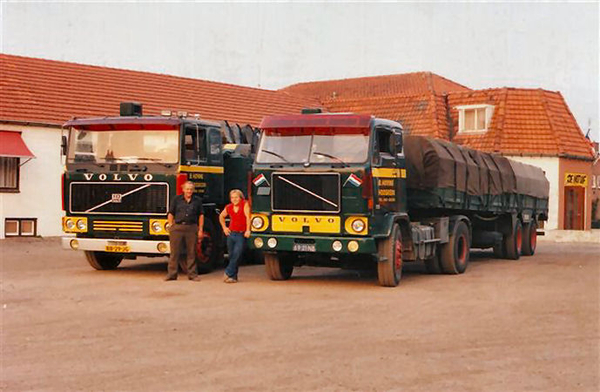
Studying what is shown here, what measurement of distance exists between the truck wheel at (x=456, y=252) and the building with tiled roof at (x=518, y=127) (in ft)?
76.6

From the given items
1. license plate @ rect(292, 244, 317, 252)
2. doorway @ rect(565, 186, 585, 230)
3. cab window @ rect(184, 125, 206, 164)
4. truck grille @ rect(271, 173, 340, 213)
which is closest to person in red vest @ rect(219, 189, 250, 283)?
truck grille @ rect(271, 173, 340, 213)

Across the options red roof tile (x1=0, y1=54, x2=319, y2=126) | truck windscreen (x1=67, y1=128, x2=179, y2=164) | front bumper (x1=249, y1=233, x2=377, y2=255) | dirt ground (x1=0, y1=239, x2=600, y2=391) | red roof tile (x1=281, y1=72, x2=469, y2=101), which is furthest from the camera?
red roof tile (x1=281, y1=72, x2=469, y2=101)

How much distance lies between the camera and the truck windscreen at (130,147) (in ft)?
56.2

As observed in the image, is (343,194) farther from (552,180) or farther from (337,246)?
(552,180)

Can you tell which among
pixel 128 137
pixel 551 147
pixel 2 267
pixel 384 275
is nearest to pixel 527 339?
pixel 384 275

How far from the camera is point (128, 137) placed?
A: 1722 centimetres

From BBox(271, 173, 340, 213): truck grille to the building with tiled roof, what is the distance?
2778cm

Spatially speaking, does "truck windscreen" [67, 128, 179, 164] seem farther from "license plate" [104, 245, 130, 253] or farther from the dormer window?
the dormer window

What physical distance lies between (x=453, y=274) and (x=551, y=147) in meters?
24.8

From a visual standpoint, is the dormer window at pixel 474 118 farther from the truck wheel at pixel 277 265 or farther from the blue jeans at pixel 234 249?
the blue jeans at pixel 234 249

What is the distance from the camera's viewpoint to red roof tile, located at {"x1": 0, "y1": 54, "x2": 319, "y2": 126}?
108ft

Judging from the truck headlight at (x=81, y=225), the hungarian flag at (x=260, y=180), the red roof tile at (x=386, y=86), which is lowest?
the truck headlight at (x=81, y=225)

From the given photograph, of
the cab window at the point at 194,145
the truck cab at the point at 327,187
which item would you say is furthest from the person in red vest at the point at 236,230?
the cab window at the point at 194,145

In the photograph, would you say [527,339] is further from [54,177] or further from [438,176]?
[54,177]
